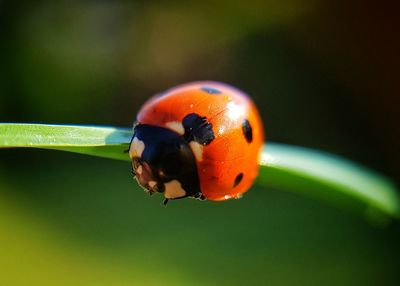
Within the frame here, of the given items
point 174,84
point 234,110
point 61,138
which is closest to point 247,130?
point 234,110

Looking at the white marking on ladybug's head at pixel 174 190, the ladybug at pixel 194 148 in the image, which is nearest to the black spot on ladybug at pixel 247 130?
the ladybug at pixel 194 148

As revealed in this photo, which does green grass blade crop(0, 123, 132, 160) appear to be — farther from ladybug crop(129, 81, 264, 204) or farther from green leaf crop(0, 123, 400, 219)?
ladybug crop(129, 81, 264, 204)

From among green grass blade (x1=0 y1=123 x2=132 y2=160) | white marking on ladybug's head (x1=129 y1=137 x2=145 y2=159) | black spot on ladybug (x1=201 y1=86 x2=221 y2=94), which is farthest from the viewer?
black spot on ladybug (x1=201 y1=86 x2=221 y2=94)

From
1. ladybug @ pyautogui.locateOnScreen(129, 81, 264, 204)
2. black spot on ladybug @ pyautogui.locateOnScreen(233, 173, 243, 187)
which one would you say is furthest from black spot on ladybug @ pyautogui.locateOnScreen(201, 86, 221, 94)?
black spot on ladybug @ pyautogui.locateOnScreen(233, 173, 243, 187)

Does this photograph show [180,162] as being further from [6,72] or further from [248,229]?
[6,72]

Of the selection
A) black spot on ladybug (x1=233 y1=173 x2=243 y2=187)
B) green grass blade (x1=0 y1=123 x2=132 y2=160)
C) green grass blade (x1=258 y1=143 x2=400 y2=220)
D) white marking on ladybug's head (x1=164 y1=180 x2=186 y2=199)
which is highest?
green grass blade (x1=258 y1=143 x2=400 y2=220)

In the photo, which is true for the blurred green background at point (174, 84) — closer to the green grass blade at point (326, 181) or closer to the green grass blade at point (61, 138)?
the green grass blade at point (326, 181)
